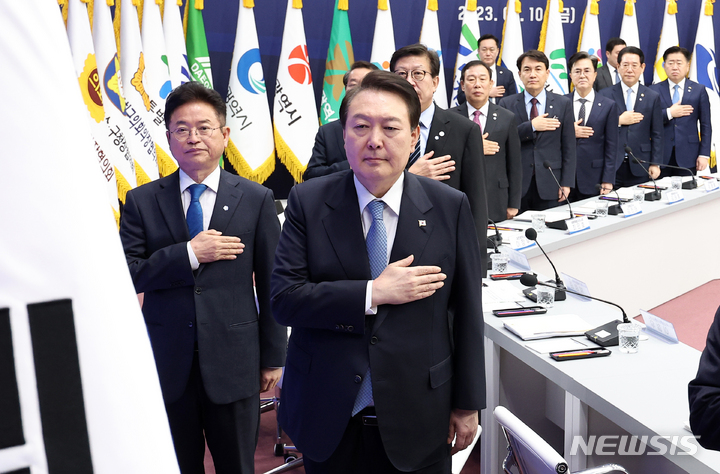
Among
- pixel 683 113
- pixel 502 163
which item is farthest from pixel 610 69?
pixel 502 163

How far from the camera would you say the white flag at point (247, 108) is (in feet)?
16.8

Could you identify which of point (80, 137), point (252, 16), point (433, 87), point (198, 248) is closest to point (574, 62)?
point (252, 16)

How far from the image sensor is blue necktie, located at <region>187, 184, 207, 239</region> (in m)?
1.84

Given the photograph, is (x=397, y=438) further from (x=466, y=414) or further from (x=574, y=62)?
(x=574, y=62)

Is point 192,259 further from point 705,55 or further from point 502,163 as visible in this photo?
point 705,55

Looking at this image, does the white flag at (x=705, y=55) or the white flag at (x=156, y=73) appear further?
the white flag at (x=705, y=55)

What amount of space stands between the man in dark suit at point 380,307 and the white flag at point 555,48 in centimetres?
547

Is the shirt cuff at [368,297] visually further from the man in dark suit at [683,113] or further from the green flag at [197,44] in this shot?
the man in dark suit at [683,113]

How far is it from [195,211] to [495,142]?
266 centimetres

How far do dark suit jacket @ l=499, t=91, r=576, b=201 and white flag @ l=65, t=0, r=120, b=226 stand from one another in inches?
121

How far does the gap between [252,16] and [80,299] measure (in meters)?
5.18

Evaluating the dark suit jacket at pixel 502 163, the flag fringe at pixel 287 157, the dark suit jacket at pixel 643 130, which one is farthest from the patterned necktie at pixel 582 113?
the flag fringe at pixel 287 157

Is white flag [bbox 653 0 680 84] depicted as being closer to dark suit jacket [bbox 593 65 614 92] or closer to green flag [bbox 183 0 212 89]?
dark suit jacket [bbox 593 65 614 92]

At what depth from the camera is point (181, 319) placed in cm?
177
